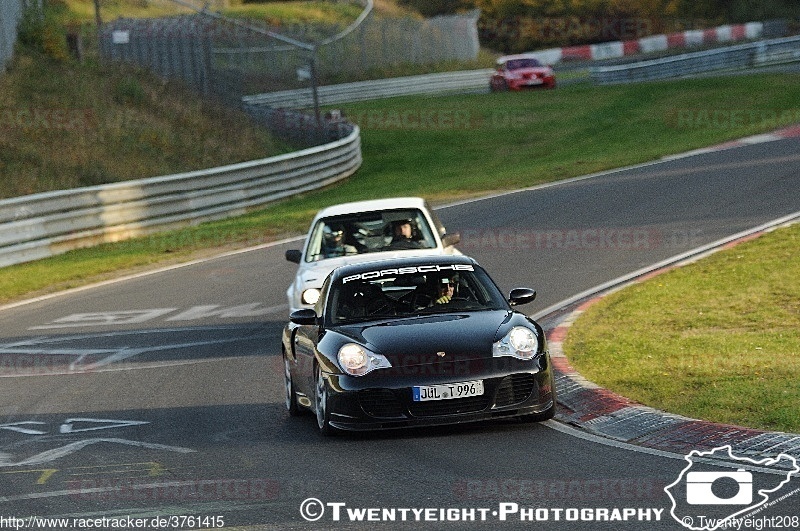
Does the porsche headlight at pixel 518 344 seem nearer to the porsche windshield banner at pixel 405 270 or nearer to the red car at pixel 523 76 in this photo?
the porsche windshield banner at pixel 405 270

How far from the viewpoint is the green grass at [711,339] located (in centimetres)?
985

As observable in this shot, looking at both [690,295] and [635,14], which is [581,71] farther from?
[690,295]

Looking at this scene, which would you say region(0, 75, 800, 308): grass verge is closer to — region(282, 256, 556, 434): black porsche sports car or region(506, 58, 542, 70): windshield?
region(506, 58, 542, 70): windshield

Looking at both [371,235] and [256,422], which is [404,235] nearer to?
[371,235]

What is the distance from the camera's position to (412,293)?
36.3 feet

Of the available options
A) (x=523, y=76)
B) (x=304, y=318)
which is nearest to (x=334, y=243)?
(x=304, y=318)

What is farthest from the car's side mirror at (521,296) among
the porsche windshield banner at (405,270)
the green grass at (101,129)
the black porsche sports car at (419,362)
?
the green grass at (101,129)

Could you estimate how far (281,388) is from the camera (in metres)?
12.5

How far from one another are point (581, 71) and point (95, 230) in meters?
43.2

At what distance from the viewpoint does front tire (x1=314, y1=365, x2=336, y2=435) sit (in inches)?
388

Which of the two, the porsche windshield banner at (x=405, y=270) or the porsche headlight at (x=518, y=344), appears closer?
the porsche headlight at (x=518, y=344)

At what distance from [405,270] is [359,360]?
4.98ft

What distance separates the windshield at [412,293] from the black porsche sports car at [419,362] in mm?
13

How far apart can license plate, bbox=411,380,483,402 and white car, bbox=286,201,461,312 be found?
5.17 m
